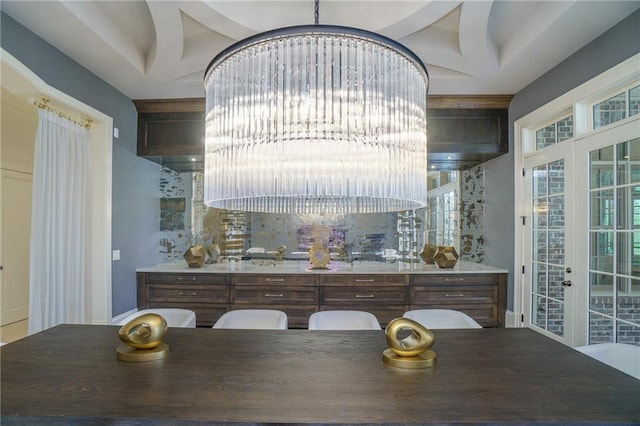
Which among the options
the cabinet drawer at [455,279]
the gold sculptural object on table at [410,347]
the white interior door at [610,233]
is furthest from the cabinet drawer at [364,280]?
the gold sculptural object on table at [410,347]

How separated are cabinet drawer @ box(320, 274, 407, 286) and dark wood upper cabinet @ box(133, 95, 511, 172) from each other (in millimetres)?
1514

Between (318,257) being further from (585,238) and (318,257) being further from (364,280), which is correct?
(585,238)

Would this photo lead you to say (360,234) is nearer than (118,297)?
No

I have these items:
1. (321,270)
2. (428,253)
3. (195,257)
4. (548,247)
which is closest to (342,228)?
(321,270)

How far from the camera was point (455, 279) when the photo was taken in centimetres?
387

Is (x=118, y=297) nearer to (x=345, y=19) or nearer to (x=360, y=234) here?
(x=360, y=234)

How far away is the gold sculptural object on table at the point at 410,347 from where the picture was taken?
139 centimetres

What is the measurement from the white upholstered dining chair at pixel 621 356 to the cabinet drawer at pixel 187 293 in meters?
3.26

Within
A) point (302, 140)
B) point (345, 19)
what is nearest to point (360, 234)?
point (345, 19)

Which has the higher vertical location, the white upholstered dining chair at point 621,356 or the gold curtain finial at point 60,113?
the gold curtain finial at point 60,113

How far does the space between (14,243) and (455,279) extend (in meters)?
5.86

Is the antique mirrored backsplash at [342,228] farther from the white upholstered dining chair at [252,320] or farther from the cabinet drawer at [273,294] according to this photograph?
the white upholstered dining chair at [252,320]

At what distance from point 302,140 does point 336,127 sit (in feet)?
0.48

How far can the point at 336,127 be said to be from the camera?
4.40ft
